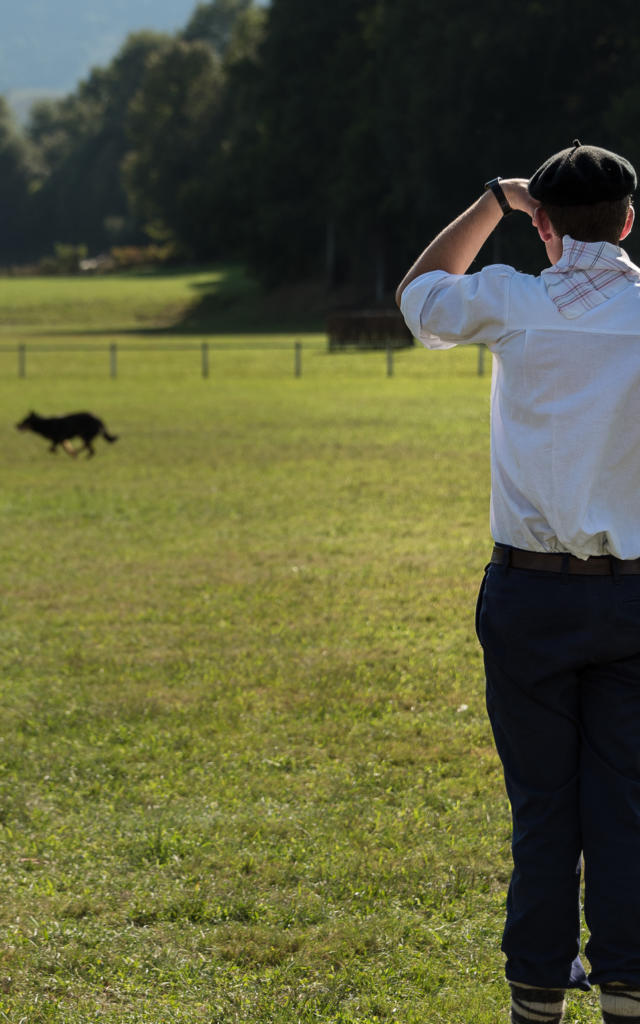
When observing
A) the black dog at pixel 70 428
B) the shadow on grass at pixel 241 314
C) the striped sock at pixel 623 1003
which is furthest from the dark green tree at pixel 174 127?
the striped sock at pixel 623 1003

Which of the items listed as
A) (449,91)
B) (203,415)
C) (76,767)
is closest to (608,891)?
(76,767)

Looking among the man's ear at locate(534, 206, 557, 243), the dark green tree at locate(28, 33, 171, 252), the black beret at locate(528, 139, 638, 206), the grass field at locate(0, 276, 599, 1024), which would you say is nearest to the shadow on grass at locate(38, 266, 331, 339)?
the grass field at locate(0, 276, 599, 1024)

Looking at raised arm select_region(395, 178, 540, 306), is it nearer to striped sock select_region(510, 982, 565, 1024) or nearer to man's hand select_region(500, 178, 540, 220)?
man's hand select_region(500, 178, 540, 220)

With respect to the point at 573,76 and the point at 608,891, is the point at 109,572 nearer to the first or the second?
the point at 608,891

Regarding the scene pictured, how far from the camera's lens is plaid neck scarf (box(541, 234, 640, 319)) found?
2736 mm

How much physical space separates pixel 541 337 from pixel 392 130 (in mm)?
58669

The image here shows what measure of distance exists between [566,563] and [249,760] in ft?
11.2

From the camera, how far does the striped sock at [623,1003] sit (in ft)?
9.32

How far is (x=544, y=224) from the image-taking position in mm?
2844

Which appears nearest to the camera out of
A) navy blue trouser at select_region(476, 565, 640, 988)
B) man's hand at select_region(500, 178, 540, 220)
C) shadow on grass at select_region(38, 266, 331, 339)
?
navy blue trouser at select_region(476, 565, 640, 988)


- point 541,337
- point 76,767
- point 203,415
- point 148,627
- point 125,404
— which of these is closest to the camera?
point 541,337

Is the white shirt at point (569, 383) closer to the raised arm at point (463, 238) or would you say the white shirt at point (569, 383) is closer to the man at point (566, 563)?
the man at point (566, 563)

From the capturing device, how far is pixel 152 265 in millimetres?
108000

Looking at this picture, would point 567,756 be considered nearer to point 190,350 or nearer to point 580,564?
point 580,564
